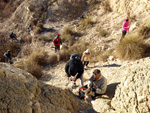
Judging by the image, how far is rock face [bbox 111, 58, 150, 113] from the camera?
5.41 feet

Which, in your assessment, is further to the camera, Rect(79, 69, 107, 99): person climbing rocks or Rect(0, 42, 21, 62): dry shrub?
Rect(0, 42, 21, 62): dry shrub

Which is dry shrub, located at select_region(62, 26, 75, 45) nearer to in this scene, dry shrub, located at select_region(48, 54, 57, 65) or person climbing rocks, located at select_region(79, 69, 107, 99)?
dry shrub, located at select_region(48, 54, 57, 65)

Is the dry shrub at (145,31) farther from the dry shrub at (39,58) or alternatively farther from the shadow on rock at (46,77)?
the dry shrub at (39,58)

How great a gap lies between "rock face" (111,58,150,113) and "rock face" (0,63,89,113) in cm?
71

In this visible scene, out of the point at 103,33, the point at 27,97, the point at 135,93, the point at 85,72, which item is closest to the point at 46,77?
the point at 85,72

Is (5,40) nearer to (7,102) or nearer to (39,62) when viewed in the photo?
(39,62)

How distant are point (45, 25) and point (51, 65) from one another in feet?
17.8

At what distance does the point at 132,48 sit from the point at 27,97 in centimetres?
448

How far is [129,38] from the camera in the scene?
5.12 meters

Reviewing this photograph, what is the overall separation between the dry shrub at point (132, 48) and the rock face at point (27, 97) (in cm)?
346

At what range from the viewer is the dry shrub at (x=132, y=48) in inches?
185

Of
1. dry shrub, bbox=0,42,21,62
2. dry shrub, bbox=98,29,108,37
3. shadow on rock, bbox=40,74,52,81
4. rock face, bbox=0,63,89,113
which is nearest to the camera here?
rock face, bbox=0,63,89,113

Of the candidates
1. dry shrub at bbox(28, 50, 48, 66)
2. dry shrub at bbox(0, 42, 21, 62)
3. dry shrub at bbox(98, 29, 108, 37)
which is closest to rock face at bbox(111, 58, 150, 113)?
dry shrub at bbox(28, 50, 48, 66)

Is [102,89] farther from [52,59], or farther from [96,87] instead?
[52,59]
